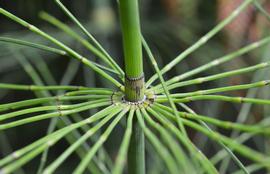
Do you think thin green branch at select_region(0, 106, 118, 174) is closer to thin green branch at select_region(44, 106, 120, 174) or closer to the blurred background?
thin green branch at select_region(44, 106, 120, 174)

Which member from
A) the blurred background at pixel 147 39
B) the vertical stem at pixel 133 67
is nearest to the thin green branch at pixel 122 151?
the vertical stem at pixel 133 67

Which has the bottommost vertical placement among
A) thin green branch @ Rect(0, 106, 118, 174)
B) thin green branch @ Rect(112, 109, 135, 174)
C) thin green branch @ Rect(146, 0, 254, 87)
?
thin green branch @ Rect(112, 109, 135, 174)

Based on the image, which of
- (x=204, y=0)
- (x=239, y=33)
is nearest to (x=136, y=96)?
(x=239, y=33)

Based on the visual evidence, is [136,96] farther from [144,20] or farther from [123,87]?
[144,20]

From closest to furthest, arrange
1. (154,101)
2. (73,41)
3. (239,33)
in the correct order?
1. (154,101)
2. (239,33)
3. (73,41)

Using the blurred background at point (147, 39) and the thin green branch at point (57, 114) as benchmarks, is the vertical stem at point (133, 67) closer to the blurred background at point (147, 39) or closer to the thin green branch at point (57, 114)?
the thin green branch at point (57, 114)

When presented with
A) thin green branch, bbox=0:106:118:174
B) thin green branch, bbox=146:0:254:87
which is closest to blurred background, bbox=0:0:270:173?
thin green branch, bbox=146:0:254:87

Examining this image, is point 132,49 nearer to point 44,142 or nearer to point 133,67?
point 133,67

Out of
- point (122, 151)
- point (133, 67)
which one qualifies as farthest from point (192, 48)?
point (122, 151)
